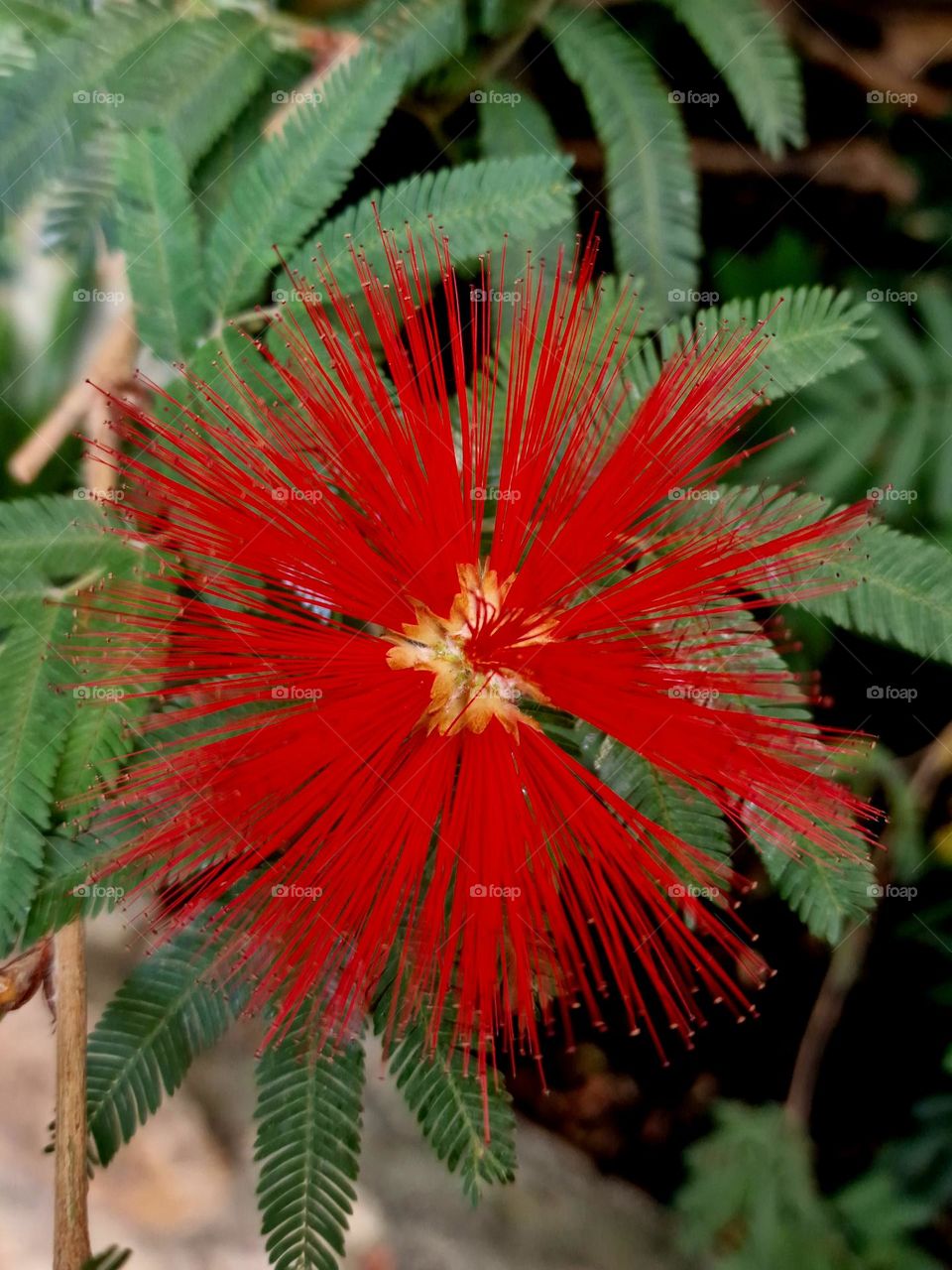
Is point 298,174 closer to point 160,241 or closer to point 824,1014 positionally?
point 160,241

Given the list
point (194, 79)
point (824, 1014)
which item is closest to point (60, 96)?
point (194, 79)

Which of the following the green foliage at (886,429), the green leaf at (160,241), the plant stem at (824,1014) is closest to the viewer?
the green leaf at (160,241)

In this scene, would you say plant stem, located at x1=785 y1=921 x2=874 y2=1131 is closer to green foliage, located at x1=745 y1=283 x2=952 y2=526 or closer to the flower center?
green foliage, located at x1=745 y1=283 x2=952 y2=526

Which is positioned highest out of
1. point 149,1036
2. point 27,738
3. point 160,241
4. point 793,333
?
point 160,241

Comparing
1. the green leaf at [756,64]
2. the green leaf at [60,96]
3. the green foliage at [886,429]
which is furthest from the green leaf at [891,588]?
the green leaf at [60,96]

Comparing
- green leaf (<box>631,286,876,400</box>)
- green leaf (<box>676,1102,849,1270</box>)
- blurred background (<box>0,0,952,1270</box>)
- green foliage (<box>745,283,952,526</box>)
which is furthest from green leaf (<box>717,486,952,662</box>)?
green leaf (<box>676,1102,849,1270</box>)

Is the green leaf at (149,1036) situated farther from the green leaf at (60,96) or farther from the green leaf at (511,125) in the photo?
the green leaf at (511,125)

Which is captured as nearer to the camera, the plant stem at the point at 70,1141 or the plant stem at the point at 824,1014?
the plant stem at the point at 70,1141

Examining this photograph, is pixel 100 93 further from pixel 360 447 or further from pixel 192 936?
pixel 192 936
